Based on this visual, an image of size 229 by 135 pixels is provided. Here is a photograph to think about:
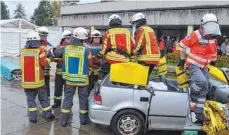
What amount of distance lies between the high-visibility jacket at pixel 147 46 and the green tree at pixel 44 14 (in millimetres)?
74894

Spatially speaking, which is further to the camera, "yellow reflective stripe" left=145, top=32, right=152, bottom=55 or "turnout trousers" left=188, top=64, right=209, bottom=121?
"yellow reflective stripe" left=145, top=32, right=152, bottom=55

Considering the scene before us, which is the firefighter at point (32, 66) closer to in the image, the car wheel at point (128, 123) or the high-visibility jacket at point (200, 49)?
the car wheel at point (128, 123)

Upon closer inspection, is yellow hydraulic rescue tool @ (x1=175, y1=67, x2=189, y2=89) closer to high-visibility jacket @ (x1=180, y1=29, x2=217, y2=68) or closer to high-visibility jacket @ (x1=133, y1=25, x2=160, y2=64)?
high-visibility jacket @ (x1=180, y1=29, x2=217, y2=68)

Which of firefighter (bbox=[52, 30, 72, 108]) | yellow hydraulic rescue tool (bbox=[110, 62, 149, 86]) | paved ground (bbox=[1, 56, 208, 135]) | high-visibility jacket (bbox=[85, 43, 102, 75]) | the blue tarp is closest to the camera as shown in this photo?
yellow hydraulic rescue tool (bbox=[110, 62, 149, 86])

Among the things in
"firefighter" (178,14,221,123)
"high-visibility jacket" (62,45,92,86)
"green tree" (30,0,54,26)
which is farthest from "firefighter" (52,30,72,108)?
"green tree" (30,0,54,26)

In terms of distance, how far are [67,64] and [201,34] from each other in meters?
2.48

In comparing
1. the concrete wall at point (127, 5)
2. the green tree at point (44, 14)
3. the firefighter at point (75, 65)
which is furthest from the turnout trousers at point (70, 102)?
the green tree at point (44, 14)

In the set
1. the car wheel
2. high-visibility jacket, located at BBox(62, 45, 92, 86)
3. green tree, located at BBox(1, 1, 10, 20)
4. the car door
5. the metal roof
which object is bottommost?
the car wheel

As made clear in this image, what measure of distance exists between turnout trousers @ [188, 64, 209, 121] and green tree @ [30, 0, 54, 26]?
249ft

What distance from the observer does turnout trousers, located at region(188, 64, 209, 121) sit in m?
4.34

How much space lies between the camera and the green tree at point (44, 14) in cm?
7725

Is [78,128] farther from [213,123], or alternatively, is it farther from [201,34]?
[201,34]

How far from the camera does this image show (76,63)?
5016 millimetres

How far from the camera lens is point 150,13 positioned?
71.1ft
